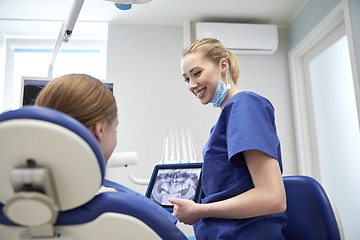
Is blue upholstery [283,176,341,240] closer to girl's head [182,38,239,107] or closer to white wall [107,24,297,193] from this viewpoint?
girl's head [182,38,239,107]

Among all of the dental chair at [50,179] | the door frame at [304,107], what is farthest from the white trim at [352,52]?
the dental chair at [50,179]

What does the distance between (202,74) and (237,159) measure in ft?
1.35

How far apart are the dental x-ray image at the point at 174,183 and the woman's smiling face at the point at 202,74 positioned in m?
0.33

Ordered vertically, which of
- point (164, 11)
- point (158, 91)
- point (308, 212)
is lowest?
point (308, 212)

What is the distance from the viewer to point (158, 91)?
3.09 m

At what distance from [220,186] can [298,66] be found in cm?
245

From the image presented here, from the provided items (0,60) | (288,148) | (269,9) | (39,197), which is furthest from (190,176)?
(0,60)

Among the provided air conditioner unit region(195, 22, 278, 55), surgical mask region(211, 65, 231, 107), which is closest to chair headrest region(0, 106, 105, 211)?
surgical mask region(211, 65, 231, 107)

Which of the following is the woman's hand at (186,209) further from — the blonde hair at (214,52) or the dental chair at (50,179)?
the blonde hair at (214,52)

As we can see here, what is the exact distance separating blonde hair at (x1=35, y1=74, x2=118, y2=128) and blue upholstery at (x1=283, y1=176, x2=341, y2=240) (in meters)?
0.79

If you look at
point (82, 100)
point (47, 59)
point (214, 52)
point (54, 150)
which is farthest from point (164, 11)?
point (54, 150)

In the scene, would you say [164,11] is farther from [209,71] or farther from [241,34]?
[209,71]

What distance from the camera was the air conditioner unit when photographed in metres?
3.07

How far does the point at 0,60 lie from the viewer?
321 centimetres
